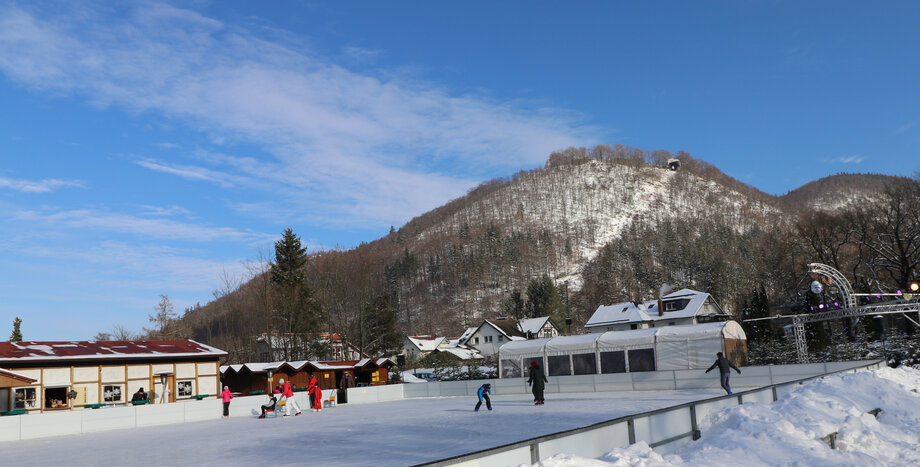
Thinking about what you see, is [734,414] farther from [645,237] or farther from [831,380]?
[645,237]

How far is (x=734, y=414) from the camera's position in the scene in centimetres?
1062

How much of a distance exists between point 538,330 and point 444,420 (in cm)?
6983

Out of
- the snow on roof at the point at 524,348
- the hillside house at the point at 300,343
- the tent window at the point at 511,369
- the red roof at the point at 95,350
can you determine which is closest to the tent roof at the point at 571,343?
the snow on roof at the point at 524,348

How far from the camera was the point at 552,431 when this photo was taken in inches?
549

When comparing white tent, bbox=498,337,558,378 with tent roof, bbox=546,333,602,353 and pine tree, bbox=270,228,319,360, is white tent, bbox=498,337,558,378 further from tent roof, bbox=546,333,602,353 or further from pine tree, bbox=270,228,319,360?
pine tree, bbox=270,228,319,360

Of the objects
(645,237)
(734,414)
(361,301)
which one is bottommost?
(734,414)

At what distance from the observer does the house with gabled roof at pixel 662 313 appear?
6612cm

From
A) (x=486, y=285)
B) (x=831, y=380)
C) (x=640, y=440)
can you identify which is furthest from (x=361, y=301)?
(x=486, y=285)

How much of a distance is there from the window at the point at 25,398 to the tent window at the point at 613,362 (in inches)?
1073

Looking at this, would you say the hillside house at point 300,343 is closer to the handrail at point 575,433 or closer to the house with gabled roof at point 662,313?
the house with gabled roof at point 662,313

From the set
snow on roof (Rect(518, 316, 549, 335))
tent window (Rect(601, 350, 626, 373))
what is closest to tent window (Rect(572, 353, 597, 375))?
tent window (Rect(601, 350, 626, 373))

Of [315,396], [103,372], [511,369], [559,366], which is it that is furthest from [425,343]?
[103,372]

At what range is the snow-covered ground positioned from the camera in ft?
30.8

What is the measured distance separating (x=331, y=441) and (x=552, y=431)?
5.53 metres
